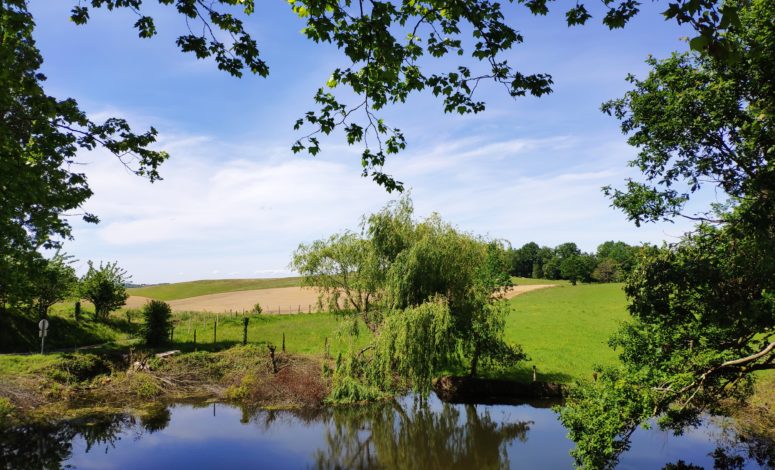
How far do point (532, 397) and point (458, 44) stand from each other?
21113 millimetres

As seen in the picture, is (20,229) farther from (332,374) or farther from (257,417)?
(332,374)

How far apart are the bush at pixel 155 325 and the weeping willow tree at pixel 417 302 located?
1433cm

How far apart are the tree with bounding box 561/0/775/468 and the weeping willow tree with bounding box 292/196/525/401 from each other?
8609mm

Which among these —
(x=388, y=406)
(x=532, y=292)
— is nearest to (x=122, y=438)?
(x=388, y=406)

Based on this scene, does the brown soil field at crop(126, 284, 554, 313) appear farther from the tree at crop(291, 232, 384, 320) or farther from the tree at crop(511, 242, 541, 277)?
the tree at crop(511, 242, 541, 277)

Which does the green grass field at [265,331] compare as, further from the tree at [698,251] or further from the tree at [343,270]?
the tree at [698,251]

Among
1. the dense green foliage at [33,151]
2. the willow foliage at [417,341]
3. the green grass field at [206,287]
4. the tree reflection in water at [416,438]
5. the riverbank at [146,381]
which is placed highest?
the dense green foliage at [33,151]

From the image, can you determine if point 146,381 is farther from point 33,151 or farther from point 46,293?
point 33,151

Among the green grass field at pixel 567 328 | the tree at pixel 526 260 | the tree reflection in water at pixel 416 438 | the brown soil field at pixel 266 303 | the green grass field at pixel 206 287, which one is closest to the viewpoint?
the tree reflection in water at pixel 416 438

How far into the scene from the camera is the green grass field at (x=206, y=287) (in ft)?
274

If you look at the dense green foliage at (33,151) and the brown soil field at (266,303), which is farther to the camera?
the brown soil field at (266,303)

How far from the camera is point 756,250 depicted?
8703mm

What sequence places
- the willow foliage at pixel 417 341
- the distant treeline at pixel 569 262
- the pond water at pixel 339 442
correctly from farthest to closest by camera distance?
the distant treeline at pixel 569 262, the willow foliage at pixel 417 341, the pond water at pixel 339 442

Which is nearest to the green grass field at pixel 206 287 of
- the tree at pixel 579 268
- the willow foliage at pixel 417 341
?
the tree at pixel 579 268
